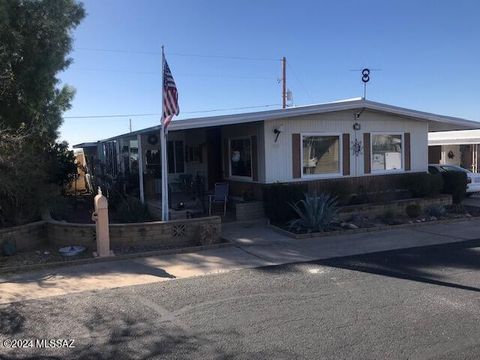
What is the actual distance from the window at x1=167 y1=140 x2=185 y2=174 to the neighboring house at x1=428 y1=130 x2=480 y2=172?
17854 mm

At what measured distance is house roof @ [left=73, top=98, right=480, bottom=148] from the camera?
1109 cm

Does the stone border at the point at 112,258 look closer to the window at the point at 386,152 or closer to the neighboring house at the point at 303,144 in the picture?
the neighboring house at the point at 303,144

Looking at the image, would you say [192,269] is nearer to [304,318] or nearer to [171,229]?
[171,229]

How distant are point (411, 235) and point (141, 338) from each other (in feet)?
23.8

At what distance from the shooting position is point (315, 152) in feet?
44.2

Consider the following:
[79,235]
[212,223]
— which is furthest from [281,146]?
[79,235]

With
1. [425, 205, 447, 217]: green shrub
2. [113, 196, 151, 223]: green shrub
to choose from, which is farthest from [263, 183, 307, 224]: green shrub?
[425, 205, 447, 217]: green shrub

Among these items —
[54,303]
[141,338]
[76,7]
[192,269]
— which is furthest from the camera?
[76,7]

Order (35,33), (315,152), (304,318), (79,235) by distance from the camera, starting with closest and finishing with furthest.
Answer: (304,318)
(79,235)
(35,33)
(315,152)

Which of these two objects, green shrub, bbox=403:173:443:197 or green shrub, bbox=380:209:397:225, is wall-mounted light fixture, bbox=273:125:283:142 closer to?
green shrub, bbox=380:209:397:225

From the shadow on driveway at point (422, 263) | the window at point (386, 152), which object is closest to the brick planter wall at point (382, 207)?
the window at point (386, 152)

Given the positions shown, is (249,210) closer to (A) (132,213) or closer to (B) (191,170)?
(A) (132,213)

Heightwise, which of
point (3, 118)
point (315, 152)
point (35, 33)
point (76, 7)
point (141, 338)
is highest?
point (76, 7)

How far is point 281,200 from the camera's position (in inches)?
456
